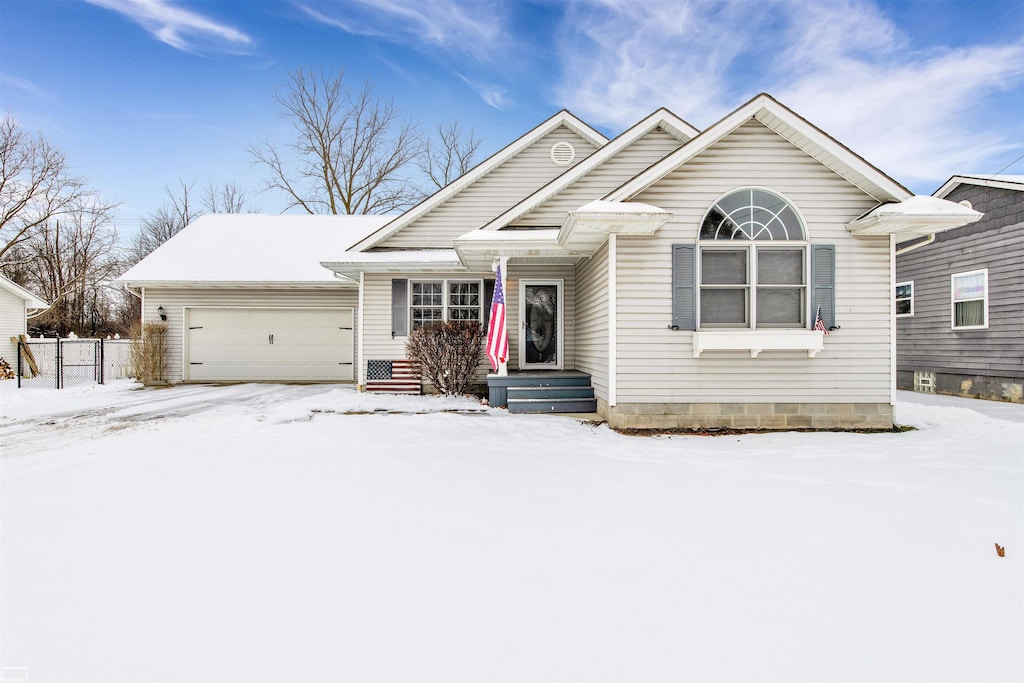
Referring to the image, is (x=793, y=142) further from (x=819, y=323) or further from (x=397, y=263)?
(x=397, y=263)

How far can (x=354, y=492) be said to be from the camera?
3932 mm

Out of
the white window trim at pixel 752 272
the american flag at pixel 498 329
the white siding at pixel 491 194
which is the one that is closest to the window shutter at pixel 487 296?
the white siding at pixel 491 194

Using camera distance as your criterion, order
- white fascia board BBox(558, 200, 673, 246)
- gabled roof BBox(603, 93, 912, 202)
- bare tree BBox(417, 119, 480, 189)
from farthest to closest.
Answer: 1. bare tree BBox(417, 119, 480, 189)
2. gabled roof BBox(603, 93, 912, 202)
3. white fascia board BBox(558, 200, 673, 246)

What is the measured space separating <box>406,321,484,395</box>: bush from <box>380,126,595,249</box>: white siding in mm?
2317

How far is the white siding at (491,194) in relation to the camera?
35.6 feet

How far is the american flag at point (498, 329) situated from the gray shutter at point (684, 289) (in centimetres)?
289

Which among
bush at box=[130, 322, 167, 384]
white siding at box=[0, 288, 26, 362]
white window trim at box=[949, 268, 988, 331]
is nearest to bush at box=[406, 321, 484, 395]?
bush at box=[130, 322, 167, 384]

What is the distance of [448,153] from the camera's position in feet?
72.3

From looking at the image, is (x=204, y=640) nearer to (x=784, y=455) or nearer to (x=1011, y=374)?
(x=784, y=455)

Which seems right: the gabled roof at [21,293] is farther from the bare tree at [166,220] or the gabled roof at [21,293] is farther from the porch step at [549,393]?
the porch step at [549,393]

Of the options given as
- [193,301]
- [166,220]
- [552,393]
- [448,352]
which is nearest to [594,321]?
[552,393]

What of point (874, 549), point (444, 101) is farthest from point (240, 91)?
point (874, 549)

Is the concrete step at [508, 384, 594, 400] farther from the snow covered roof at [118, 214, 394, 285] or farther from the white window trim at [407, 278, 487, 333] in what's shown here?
the snow covered roof at [118, 214, 394, 285]

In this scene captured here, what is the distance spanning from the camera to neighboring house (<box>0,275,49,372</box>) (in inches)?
587
